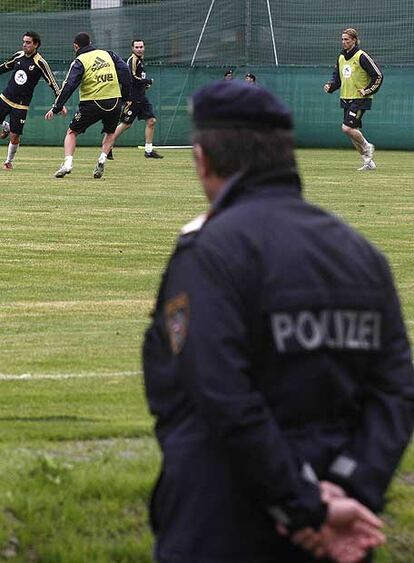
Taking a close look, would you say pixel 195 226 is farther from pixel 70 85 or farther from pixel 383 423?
pixel 70 85

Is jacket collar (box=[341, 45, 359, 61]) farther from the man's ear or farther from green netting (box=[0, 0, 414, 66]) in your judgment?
the man's ear

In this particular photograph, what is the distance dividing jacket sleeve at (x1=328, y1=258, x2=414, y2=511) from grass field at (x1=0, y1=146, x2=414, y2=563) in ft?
6.51

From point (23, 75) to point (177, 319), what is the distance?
2225cm

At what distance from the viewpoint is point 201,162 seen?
346 centimetres

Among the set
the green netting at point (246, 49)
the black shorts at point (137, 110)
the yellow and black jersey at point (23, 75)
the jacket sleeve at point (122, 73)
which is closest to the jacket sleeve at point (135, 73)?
the black shorts at point (137, 110)

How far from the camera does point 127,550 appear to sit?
5223 millimetres

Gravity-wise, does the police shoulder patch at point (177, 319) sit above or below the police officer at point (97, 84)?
above

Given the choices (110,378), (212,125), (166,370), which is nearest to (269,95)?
(212,125)

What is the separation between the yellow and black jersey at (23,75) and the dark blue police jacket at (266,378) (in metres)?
21.7

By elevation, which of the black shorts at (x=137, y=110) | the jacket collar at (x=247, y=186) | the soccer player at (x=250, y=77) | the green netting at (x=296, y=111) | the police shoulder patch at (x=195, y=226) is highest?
the jacket collar at (x=247, y=186)

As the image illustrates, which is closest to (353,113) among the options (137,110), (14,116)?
(137,110)

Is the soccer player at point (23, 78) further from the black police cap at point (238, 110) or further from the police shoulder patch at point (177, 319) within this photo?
the police shoulder patch at point (177, 319)

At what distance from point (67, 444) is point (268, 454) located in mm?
3026

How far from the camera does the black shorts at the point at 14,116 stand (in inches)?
965
